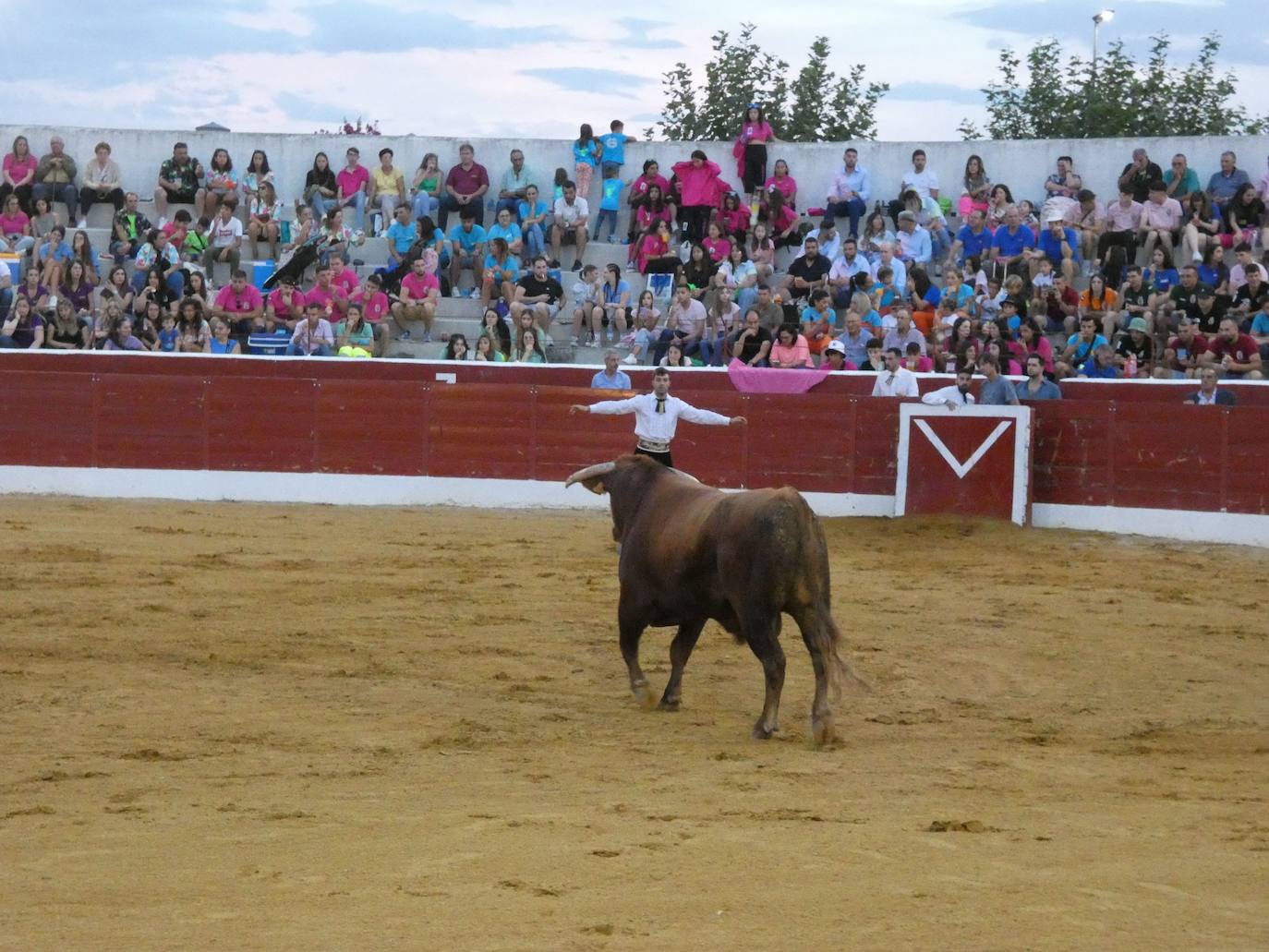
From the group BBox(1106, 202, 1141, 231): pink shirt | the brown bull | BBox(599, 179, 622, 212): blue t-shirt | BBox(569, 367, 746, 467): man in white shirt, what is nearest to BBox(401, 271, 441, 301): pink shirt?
BBox(599, 179, 622, 212): blue t-shirt

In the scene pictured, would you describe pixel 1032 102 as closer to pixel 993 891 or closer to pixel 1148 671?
pixel 1148 671

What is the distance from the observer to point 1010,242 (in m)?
17.6

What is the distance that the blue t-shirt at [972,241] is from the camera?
58.9ft

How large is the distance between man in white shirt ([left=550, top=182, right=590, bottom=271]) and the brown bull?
11.0m

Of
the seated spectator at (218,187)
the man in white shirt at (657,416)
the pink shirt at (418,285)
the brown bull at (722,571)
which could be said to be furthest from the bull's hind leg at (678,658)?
the seated spectator at (218,187)

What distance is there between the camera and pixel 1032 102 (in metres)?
34.1

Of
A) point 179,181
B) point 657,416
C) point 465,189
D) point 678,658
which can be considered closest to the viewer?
point 678,658

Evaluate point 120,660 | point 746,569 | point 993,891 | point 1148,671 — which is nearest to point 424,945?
point 993,891

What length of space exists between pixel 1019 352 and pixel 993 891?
38.3 ft

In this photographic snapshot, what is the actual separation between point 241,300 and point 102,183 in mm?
3478

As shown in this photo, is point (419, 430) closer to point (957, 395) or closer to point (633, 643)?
point (957, 395)

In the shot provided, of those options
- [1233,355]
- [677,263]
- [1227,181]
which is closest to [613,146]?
[677,263]

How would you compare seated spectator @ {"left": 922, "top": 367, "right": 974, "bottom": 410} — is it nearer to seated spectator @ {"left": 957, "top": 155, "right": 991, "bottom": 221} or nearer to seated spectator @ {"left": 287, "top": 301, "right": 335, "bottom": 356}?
seated spectator @ {"left": 957, "top": 155, "right": 991, "bottom": 221}

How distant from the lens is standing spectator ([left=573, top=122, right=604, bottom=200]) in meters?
20.3
